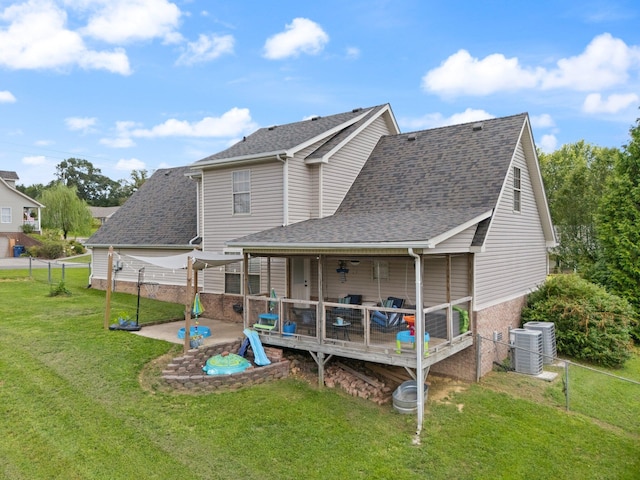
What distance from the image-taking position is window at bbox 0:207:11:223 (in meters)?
39.6

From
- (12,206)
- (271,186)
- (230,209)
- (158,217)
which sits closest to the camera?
(271,186)

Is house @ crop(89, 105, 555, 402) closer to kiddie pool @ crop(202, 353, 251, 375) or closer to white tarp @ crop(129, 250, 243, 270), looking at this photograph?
white tarp @ crop(129, 250, 243, 270)

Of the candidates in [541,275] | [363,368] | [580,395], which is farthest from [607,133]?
[363,368]

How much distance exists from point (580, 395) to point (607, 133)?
32503 mm

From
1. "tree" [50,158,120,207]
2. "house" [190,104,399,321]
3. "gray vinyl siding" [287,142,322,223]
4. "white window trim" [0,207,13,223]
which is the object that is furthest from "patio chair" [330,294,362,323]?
"tree" [50,158,120,207]

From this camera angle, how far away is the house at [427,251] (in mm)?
9562

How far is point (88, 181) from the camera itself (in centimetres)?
9538

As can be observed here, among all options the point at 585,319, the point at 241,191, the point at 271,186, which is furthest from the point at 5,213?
the point at 585,319

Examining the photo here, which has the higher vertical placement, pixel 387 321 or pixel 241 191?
pixel 241 191

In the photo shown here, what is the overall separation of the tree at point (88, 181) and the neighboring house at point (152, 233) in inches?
2991

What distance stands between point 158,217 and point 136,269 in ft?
10.9

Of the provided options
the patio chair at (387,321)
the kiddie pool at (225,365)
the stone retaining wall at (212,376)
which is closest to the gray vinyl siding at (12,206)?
the stone retaining wall at (212,376)

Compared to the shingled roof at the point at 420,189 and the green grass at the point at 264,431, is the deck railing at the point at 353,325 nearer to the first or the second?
the green grass at the point at 264,431

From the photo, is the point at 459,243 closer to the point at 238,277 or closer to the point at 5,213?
the point at 238,277
